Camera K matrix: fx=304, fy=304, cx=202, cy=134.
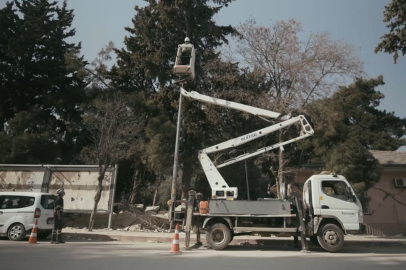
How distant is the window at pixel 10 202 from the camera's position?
457 inches

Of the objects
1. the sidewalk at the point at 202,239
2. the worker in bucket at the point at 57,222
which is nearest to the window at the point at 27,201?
the worker in bucket at the point at 57,222

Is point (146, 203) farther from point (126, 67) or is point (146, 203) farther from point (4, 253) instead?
point (4, 253)

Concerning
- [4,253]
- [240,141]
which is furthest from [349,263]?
[4,253]

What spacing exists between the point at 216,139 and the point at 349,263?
12967 mm

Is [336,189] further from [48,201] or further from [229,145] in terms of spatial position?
[48,201]

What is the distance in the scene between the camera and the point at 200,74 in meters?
19.8

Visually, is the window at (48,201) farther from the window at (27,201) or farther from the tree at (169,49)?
the tree at (169,49)

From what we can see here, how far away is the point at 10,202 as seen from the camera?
38.4ft

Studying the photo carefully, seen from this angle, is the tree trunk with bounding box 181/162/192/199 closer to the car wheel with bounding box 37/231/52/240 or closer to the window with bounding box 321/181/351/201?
the car wheel with bounding box 37/231/52/240

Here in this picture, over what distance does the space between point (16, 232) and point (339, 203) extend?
11.8 m

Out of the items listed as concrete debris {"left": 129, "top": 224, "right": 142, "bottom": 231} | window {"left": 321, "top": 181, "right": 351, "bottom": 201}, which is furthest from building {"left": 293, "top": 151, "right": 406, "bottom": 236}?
concrete debris {"left": 129, "top": 224, "right": 142, "bottom": 231}

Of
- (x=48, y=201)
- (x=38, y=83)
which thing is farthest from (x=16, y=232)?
(x=38, y=83)

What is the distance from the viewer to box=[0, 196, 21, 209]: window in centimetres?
1160

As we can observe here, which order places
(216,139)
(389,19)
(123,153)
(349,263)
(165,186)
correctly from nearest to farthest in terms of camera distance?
(349,263)
(389,19)
(123,153)
(216,139)
(165,186)
